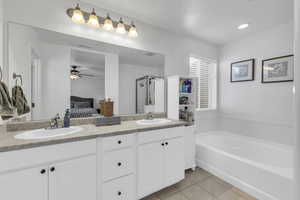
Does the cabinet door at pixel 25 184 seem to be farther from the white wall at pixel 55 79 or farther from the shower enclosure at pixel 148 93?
the shower enclosure at pixel 148 93

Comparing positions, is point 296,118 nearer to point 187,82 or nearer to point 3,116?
point 3,116

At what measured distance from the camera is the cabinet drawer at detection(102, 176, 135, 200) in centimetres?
129

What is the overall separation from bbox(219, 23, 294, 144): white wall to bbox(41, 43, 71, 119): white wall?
3.01m

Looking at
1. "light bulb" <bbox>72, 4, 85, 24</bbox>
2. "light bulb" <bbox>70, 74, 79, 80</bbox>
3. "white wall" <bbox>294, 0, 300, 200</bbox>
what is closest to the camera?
"white wall" <bbox>294, 0, 300, 200</bbox>

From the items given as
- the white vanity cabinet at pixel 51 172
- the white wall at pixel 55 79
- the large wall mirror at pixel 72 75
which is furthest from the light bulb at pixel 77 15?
the white vanity cabinet at pixel 51 172

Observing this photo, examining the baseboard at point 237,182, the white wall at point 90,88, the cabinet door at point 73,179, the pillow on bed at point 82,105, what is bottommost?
the baseboard at point 237,182

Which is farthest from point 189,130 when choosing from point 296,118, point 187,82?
point 296,118

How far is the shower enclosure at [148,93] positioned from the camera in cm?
204

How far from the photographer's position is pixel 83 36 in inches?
65.6

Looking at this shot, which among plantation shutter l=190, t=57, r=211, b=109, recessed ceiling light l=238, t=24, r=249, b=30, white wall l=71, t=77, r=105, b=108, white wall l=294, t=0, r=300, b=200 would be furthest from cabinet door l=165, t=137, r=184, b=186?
recessed ceiling light l=238, t=24, r=249, b=30

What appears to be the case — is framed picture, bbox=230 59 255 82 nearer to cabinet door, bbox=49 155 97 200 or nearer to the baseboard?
the baseboard

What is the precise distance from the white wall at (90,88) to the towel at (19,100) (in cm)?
45

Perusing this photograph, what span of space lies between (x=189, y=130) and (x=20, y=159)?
199 centimetres

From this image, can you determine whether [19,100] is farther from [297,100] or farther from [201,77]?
[201,77]
